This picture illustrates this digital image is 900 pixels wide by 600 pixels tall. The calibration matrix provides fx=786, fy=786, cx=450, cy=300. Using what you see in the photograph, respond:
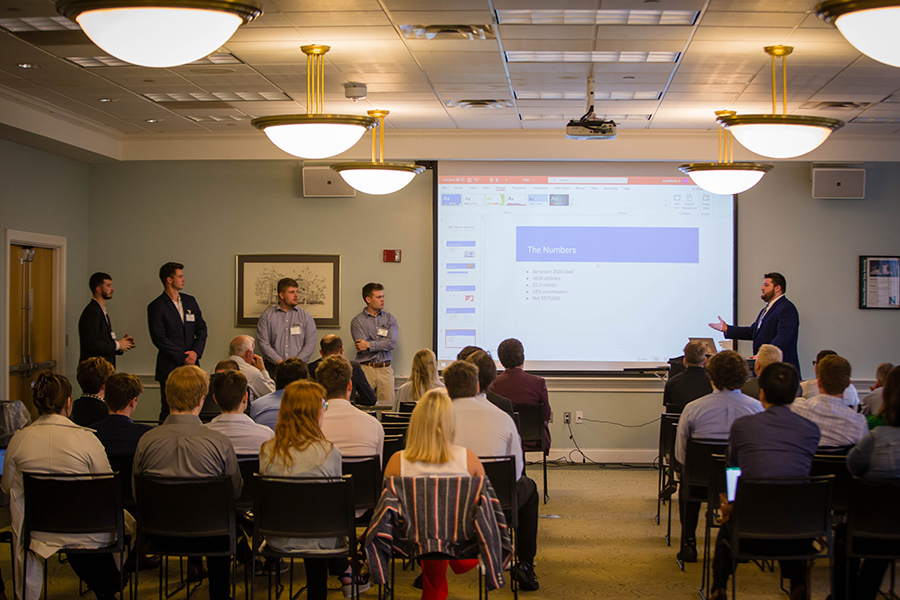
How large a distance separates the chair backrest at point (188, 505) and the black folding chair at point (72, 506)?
0.13 metres

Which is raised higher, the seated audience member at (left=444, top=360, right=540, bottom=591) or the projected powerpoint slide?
the projected powerpoint slide

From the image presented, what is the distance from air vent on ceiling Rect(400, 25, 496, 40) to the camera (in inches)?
179

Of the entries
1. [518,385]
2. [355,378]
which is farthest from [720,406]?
[355,378]

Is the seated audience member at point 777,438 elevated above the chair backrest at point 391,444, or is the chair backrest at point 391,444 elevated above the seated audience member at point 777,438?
the seated audience member at point 777,438

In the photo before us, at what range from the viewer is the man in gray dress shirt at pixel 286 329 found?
7.45 meters

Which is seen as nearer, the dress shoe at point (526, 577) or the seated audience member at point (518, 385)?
the dress shoe at point (526, 577)

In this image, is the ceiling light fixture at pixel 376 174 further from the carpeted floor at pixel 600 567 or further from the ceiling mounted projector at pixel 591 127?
the carpeted floor at pixel 600 567

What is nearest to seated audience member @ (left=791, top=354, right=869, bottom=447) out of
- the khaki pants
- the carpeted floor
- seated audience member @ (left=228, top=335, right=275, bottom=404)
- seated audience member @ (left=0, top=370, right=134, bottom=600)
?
the carpeted floor

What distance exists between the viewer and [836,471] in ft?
12.2

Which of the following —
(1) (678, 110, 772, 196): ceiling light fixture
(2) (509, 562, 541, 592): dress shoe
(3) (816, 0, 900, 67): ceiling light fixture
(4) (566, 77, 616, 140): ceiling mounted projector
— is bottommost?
(2) (509, 562, 541, 592): dress shoe

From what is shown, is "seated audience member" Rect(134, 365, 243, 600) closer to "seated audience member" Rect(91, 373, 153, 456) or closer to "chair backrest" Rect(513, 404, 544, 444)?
"seated audience member" Rect(91, 373, 153, 456)

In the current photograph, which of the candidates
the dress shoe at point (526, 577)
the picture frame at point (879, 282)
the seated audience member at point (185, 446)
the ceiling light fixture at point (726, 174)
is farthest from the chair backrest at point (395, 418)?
the picture frame at point (879, 282)

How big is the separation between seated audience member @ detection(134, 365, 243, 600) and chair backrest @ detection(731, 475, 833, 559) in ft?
6.99

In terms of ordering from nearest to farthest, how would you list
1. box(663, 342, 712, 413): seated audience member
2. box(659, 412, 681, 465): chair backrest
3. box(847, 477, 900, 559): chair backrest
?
1. box(847, 477, 900, 559): chair backrest
2. box(659, 412, 681, 465): chair backrest
3. box(663, 342, 712, 413): seated audience member
